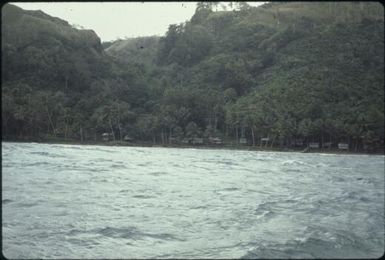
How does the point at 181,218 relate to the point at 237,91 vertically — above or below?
below

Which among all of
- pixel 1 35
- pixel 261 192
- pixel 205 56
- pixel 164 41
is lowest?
pixel 261 192

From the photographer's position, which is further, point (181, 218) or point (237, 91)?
point (237, 91)

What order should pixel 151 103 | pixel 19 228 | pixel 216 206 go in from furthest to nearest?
pixel 151 103 < pixel 216 206 < pixel 19 228

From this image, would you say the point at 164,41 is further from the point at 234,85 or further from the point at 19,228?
the point at 19,228

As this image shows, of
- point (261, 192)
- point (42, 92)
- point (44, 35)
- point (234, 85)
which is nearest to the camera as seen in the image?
point (44, 35)

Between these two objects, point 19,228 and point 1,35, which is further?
point 19,228

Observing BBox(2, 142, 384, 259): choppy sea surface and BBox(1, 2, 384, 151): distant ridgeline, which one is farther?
BBox(1, 2, 384, 151): distant ridgeline

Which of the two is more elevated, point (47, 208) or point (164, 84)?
point (164, 84)

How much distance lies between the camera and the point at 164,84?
52.8 metres

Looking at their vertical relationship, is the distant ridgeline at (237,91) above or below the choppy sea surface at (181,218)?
above

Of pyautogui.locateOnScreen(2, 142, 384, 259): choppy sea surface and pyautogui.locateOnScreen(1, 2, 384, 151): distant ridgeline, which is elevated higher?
pyautogui.locateOnScreen(1, 2, 384, 151): distant ridgeline

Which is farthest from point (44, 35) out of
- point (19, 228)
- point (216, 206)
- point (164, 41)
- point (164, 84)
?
point (164, 41)

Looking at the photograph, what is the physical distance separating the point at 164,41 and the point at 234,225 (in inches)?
2840

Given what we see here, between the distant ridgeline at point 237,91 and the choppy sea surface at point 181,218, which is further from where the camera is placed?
the distant ridgeline at point 237,91
